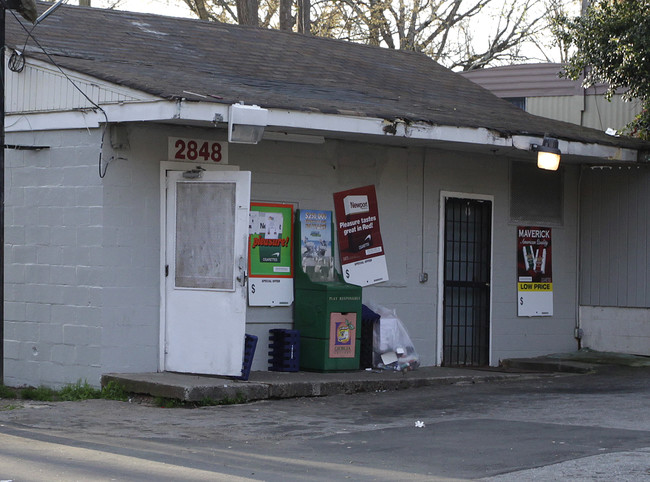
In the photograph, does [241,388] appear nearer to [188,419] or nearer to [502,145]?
[188,419]

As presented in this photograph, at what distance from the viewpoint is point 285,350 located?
38.9 feet

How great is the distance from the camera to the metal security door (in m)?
13.8

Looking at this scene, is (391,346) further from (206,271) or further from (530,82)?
(530,82)

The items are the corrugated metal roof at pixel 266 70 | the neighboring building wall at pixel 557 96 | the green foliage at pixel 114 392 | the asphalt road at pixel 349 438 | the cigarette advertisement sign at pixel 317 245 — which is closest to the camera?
the asphalt road at pixel 349 438

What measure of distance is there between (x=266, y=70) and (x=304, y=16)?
47.0ft

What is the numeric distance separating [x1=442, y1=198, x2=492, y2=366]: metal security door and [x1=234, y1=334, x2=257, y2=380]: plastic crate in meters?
3.45

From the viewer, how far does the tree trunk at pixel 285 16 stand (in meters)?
27.1

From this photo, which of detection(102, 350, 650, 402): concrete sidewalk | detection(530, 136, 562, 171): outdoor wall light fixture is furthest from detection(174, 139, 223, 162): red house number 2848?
detection(530, 136, 562, 171): outdoor wall light fixture

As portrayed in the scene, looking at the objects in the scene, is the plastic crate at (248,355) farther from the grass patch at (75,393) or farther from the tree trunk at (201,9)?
the tree trunk at (201,9)

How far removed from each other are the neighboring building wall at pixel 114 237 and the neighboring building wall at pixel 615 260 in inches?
125

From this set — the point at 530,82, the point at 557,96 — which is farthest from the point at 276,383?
the point at 530,82

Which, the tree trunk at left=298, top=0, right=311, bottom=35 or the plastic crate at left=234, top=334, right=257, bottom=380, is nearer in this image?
the plastic crate at left=234, top=334, right=257, bottom=380

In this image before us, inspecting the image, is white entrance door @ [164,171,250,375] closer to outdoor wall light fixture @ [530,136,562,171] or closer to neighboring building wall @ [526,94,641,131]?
outdoor wall light fixture @ [530,136,562,171]

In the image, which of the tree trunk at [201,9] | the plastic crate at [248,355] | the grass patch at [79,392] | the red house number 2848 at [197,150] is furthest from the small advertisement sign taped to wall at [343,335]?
the tree trunk at [201,9]
